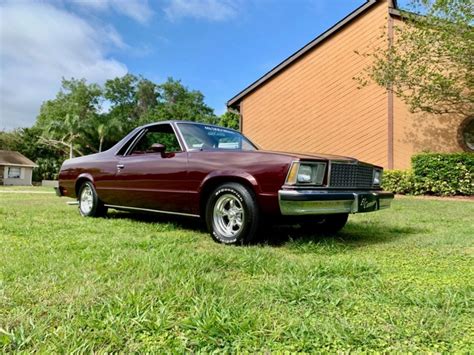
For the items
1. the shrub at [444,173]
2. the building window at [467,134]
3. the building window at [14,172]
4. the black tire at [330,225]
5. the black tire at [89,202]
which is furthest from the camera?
the building window at [14,172]

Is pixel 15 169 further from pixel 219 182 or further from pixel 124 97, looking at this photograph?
pixel 219 182

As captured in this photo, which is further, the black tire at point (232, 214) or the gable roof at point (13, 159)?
the gable roof at point (13, 159)

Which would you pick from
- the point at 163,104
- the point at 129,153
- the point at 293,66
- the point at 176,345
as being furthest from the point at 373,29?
the point at 163,104

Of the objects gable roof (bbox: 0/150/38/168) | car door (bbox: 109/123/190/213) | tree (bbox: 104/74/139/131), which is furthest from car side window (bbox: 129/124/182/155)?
tree (bbox: 104/74/139/131)

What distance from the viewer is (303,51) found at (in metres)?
15.6

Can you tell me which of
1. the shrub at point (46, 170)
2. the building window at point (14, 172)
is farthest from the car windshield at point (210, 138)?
the shrub at point (46, 170)

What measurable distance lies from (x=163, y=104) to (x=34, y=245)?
51708 millimetres

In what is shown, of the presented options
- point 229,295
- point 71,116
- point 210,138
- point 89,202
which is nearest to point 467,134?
point 210,138

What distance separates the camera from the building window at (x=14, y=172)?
39562 millimetres

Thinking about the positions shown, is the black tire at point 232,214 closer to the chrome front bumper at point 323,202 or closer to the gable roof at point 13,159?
the chrome front bumper at point 323,202

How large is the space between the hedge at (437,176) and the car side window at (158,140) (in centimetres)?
943

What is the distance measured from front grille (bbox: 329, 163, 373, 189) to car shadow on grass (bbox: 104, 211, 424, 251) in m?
0.66

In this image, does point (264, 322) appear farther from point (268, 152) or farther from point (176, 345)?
point (268, 152)

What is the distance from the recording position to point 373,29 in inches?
548
